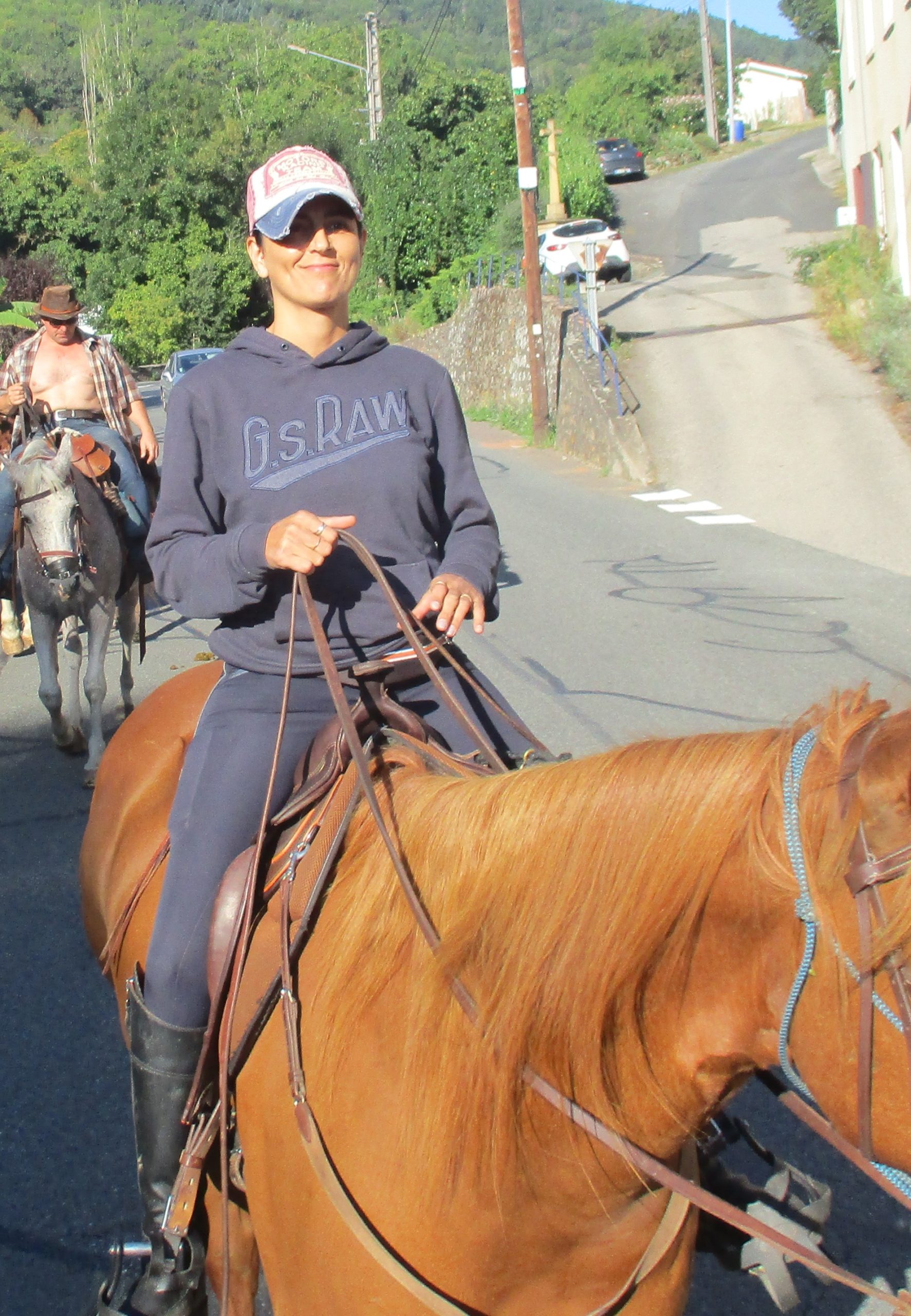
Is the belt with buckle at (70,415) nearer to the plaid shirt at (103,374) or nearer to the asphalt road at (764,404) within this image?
the plaid shirt at (103,374)

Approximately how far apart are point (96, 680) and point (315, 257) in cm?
491

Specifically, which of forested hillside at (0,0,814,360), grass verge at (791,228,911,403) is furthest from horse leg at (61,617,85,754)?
forested hillside at (0,0,814,360)

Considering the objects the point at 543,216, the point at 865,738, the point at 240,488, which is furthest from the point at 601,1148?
the point at 543,216

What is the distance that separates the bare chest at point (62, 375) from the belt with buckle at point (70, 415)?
4cm

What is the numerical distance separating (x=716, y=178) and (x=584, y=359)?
103 ft

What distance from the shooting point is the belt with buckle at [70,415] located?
26.6 ft

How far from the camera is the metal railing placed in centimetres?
1756

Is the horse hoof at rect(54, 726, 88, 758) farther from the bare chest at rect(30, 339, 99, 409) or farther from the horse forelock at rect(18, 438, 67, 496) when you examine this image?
the bare chest at rect(30, 339, 99, 409)

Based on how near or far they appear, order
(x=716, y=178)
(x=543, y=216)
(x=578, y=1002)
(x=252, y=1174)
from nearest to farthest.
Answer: (x=578, y=1002) < (x=252, y=1174) < (x=543, y=216) < (x=716, y=178)

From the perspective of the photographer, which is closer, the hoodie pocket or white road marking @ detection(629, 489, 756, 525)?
the hoodie pocket

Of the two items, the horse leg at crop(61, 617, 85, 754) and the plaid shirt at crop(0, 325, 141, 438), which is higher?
the plaid shirt at crop(0, 325, 141, 438)

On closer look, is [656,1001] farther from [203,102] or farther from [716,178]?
[203,102]

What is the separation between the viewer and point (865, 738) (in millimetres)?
1365

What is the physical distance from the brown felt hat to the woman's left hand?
20.6ft
